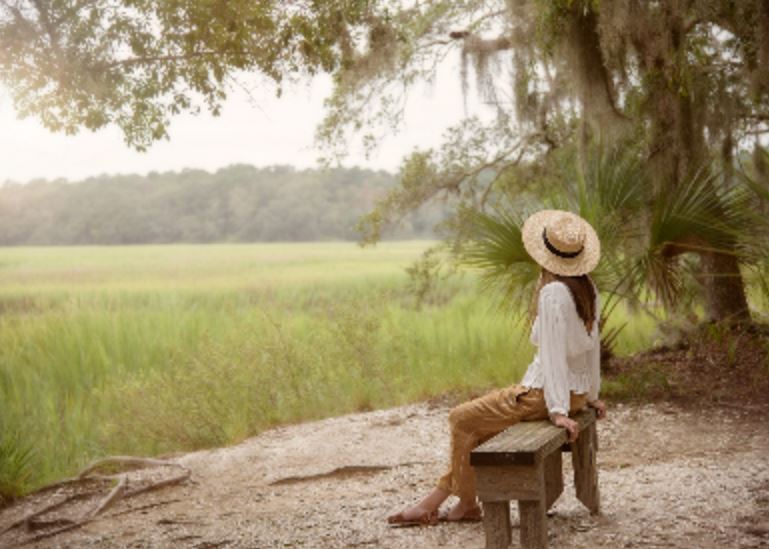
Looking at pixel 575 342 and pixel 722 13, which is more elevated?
pixel 722 13

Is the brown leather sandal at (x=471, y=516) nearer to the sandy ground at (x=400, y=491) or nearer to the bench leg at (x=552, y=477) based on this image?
the sandy ground at (x=400, y=491)

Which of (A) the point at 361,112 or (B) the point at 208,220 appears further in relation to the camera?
A: (B) the point at 208,220

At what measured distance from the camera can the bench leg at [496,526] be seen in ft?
13.1

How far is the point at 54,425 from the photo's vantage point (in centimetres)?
915

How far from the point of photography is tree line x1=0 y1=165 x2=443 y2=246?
119 ft

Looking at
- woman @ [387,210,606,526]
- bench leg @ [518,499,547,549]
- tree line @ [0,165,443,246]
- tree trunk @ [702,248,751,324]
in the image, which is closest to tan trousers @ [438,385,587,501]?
woman @ [387,210,606,526]

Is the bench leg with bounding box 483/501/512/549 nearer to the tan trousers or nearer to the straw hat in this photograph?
the tan trousers

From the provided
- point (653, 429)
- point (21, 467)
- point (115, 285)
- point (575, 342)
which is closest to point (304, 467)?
point (21, 467)

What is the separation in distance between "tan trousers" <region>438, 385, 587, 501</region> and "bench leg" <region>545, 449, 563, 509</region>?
31cm

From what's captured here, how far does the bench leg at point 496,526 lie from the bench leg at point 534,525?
78mm

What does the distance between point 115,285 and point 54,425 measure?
8.85 meters

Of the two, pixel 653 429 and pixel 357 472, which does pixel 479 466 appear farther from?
pixel 653 429

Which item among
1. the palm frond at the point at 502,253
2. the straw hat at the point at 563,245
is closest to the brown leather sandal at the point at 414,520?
the straw hat at the point at 563,245

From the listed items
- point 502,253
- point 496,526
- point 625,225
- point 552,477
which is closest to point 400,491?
point 552,477
